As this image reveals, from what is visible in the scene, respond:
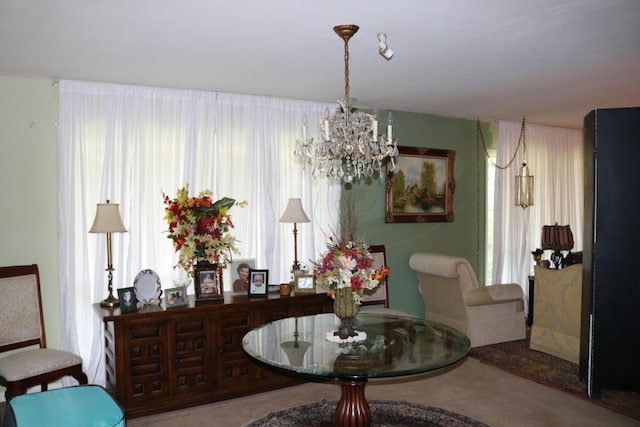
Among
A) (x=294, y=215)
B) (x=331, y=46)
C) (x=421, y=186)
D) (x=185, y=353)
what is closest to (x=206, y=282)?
(x=185, y=353)

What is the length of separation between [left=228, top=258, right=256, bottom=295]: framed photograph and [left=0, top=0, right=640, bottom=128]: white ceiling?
1.62 metres

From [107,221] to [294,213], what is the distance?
1.63 m

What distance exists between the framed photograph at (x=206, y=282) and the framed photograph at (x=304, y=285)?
2.35ft

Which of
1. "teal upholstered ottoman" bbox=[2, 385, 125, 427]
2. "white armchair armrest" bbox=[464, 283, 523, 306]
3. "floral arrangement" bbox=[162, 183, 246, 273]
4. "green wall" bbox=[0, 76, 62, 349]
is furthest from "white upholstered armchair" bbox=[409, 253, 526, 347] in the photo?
"green wall" bbox=[0, 76, 62, 349]

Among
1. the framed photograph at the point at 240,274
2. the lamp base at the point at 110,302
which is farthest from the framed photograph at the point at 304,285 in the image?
the lamp base at the point at 110,302

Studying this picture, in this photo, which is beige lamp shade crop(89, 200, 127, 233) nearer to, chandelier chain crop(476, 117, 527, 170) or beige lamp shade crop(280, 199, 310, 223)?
beige lamp shade crop(280, 199, 310, 223)

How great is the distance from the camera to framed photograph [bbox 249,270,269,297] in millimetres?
4375

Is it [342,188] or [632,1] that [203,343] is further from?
[632,1]

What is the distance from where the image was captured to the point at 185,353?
399 centimetres

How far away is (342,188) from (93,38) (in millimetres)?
3050

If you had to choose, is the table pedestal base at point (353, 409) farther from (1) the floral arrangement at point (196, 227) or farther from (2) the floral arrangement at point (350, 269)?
(1) the floral arrangement at point (196, 227)

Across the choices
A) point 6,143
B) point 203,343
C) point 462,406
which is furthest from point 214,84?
point 462,406

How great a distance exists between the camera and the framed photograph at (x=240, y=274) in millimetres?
4496

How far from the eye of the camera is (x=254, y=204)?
5.07 m
